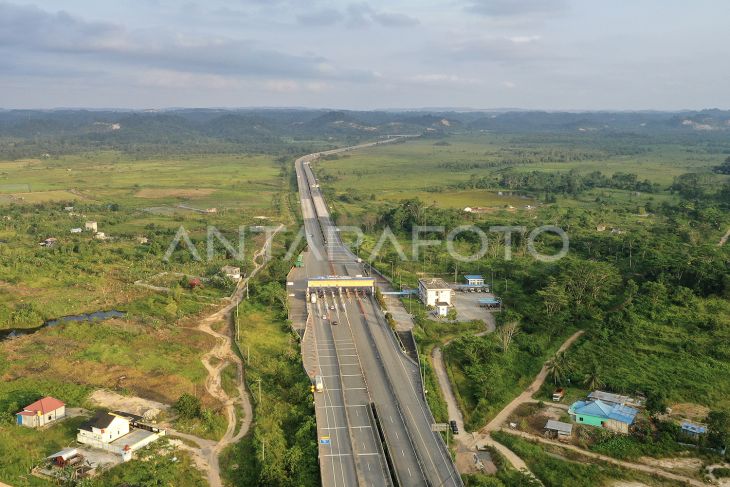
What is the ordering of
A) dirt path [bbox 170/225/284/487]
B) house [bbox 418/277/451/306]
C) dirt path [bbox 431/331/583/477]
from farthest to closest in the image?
house [bbox 418/277/451/306] → dirt path [bbox 431/331/583/477] → dirt path [bbox 170/225/284/487]

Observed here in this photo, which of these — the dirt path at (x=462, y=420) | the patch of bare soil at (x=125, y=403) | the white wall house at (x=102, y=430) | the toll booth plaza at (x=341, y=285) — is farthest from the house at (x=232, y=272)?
the white wall house at (x=102, y=430)

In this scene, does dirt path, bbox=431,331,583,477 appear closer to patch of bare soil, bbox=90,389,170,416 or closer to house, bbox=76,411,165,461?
house, bbox=76,411,165,461

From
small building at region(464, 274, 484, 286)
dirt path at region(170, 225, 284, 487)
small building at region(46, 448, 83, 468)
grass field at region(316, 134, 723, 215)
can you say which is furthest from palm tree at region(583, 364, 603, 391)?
grass field at region(316, 134, 723, 215)

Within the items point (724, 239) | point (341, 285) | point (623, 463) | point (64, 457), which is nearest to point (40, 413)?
point (64, 457)

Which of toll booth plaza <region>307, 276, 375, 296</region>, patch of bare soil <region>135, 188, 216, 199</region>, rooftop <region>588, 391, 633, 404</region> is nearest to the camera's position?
rooftop <region>588, 391, 633, 404</region>

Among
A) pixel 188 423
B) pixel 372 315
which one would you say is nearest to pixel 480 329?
pixel 372 315

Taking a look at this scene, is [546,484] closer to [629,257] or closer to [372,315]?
[372,315]

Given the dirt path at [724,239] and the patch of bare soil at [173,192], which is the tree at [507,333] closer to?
the dirt path at [724,239]
